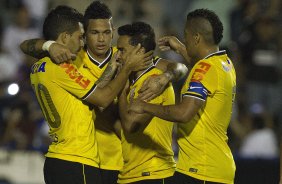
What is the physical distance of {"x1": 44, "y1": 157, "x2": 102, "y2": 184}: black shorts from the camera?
7000 millimetres

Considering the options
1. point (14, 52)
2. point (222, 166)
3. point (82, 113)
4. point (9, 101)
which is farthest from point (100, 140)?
point (14, 52)

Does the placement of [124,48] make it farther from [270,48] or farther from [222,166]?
[270,48]

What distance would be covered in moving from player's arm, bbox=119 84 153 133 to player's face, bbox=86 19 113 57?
0.58 m

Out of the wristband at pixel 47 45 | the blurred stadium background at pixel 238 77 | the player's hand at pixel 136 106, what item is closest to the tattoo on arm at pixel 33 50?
the wristband at pixel 47 45

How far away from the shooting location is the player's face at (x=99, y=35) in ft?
24.7

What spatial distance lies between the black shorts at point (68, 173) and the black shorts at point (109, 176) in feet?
1.78

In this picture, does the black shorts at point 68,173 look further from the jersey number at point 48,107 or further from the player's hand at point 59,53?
the player's hand at point 59,53

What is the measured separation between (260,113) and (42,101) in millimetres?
5805

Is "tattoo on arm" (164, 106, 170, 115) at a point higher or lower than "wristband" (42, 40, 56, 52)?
lower

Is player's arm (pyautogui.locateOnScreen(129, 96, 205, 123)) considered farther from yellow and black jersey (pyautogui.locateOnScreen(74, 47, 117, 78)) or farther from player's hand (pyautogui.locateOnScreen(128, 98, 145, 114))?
yellow and black jersey (pyautogui.locateOnScreen(74, 47, 117, 78))

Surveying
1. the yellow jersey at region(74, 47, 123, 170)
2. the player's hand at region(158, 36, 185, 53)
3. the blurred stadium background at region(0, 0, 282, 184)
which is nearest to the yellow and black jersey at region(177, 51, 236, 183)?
the yellow jersey at region(74, 47, 123, 170)

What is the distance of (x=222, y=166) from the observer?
707 cm

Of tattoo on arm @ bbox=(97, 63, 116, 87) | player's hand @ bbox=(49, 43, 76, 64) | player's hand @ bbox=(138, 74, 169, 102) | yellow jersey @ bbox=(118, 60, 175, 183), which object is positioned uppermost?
player's hand @ bbox=(49, 43, 76, 64)

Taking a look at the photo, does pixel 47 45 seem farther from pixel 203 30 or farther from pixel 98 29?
pixel 203 30
